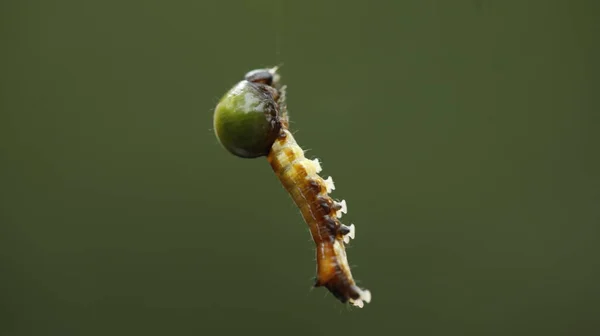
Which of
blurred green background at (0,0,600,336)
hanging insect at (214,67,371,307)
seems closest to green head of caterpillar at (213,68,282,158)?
hanging insect at (214,67,371,307)

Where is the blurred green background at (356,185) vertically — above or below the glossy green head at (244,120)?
above

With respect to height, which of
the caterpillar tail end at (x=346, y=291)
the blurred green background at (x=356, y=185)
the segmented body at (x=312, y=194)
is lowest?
the caterpillar tail end at (x=346, y=291)

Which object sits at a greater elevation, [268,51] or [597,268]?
[268,51]

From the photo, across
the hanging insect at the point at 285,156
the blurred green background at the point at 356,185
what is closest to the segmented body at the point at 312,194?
the hanging insect at the point at 285,156

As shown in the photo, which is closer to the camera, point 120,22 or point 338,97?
point 338,97

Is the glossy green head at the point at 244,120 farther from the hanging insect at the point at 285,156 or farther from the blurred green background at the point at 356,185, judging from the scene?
the blurred green background at the point at 356,185

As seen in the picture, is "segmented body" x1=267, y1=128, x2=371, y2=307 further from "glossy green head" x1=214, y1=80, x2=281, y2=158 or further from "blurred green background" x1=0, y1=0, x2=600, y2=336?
"blurred green background" x1=0, y1=0, x2=600, y2=336

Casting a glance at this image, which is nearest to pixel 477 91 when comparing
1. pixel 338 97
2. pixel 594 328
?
pixel 338 97

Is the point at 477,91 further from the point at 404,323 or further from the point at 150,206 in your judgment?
the point at 150,206
